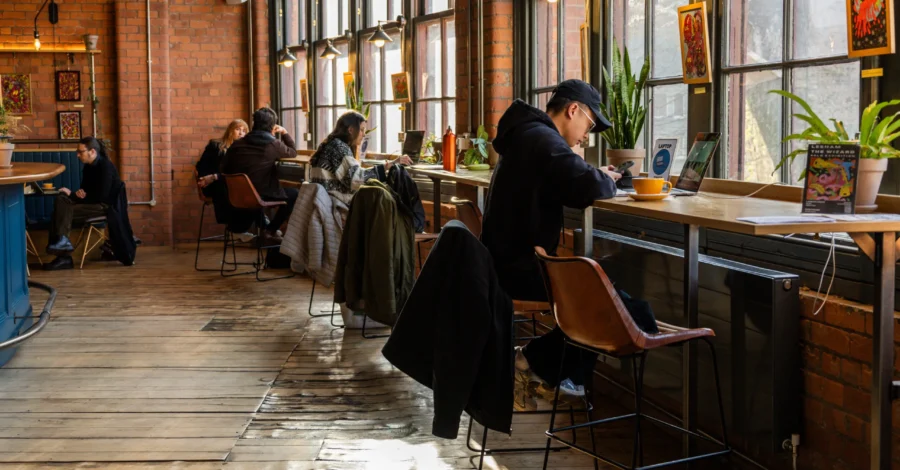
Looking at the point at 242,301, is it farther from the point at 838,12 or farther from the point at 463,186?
the point at 838,12

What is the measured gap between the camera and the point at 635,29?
15.8ft

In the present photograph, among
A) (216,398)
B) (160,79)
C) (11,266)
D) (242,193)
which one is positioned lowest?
(216,398)

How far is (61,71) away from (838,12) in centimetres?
912

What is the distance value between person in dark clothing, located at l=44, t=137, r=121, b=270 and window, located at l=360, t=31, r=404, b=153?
95.7 inches

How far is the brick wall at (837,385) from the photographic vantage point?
3014 millimetres

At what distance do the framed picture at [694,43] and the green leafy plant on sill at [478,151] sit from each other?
175cm

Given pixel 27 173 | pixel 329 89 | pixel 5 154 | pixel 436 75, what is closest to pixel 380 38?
pixel 436 75

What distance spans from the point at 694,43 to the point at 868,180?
4.85 ft

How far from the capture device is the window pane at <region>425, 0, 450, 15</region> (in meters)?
7.32

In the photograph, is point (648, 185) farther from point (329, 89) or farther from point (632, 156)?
point (329, 89)

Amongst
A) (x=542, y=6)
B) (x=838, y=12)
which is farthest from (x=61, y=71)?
(x=838, y=12)

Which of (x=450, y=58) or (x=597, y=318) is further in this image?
(x=450, y=58)

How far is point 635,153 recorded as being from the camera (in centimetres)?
406

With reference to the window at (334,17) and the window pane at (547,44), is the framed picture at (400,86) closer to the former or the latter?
the window at (334,17)
